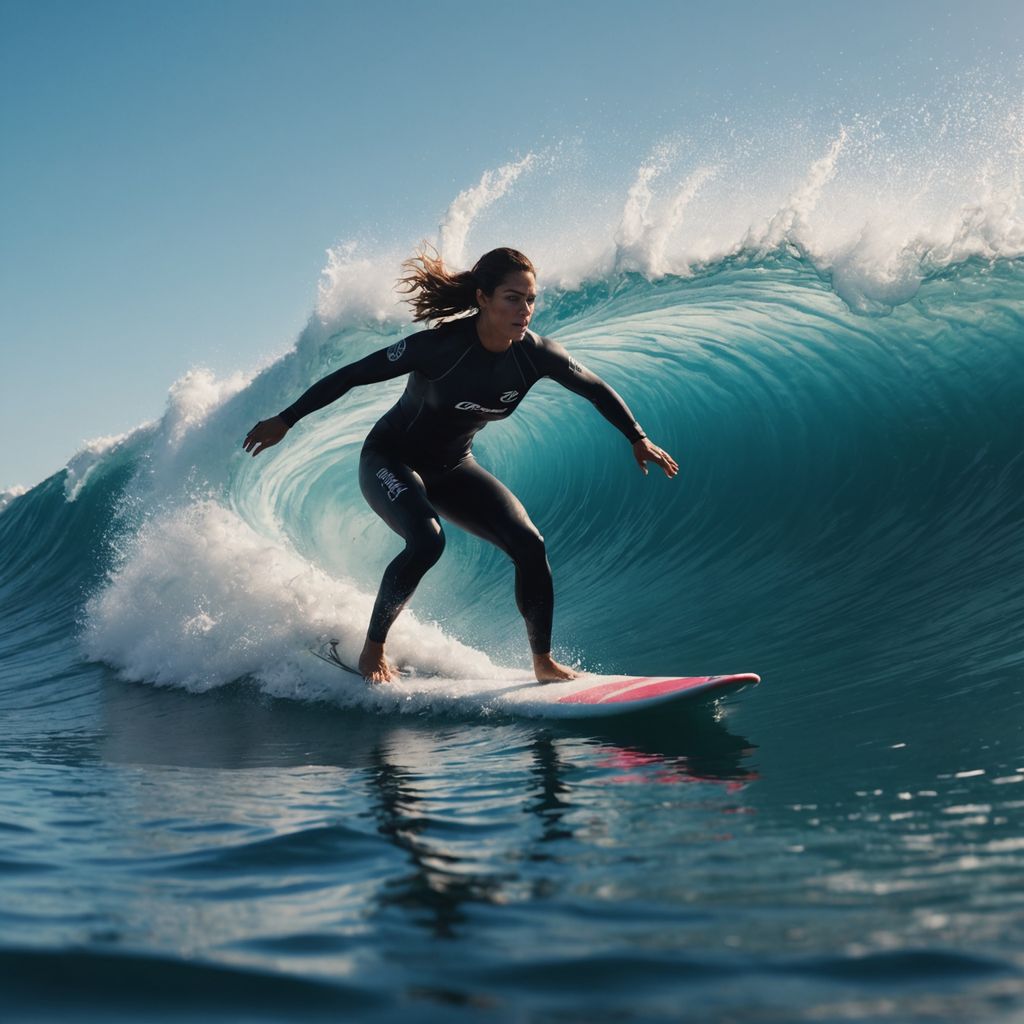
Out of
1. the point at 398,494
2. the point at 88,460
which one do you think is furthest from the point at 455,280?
the point at 88,460

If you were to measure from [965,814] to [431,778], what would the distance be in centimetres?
167

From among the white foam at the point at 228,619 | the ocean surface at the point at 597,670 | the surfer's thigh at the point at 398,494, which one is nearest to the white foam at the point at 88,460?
the ocean surface at the point at 597,670

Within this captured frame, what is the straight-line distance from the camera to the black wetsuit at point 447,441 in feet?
16.0

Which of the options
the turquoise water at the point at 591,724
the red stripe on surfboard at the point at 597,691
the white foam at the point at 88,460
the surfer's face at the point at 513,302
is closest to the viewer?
the turquoise water at the point at 591,724

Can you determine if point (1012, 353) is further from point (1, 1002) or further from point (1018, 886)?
point (1, 1002)

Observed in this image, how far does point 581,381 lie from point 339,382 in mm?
1207

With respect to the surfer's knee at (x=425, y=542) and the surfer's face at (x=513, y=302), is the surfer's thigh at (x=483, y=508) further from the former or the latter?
the surfer's face at (x=513, y=302)

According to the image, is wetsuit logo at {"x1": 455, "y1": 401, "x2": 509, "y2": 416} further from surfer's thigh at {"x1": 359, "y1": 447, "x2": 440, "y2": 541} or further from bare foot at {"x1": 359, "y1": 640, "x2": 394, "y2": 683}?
bare foot at {"x1": 359, "y1": 640, "x2": 394, "y2": 683}

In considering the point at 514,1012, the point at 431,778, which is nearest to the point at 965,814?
the point at 514,1012

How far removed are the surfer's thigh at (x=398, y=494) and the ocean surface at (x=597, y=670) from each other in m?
0.84

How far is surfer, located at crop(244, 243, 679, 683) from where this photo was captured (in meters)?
4.82

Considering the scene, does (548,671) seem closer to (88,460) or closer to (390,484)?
(390,484)

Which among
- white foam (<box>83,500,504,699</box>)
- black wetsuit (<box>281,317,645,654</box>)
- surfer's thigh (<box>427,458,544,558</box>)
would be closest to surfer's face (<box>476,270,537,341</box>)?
black wetsuit (<box>281,317,645,654</box>)

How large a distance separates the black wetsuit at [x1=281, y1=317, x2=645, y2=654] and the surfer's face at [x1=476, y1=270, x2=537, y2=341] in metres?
0.19
